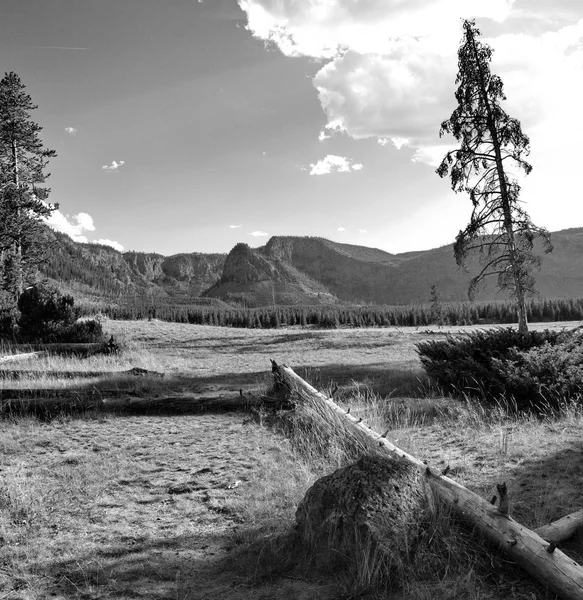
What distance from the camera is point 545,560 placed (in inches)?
130

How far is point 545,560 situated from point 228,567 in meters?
2.34

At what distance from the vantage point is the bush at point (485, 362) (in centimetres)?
992

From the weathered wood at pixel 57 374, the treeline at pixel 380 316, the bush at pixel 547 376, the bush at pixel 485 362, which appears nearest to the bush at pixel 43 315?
the weathered wood at pixel 57 374

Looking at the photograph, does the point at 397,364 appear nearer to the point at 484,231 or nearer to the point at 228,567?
the point at 484,231

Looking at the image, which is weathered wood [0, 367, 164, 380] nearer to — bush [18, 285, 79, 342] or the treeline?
bush [18, 285, 79, 342]

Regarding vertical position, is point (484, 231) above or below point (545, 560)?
above

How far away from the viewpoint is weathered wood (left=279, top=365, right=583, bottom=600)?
3148 mm

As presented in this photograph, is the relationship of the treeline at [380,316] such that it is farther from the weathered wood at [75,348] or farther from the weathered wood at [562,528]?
the weathered wood at [562,528]

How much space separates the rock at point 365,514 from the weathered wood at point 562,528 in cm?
95

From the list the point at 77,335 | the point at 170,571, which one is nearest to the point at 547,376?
the point at 170,571

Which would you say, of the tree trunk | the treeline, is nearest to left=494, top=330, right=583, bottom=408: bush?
the tree trunk

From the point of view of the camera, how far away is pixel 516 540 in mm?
3561

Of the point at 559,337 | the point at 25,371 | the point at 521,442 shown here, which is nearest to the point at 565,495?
the point at 521,442

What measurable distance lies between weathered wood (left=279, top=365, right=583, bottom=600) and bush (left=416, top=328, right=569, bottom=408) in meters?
6.04
